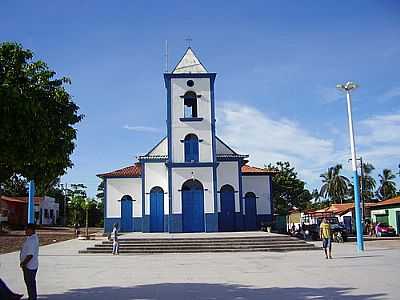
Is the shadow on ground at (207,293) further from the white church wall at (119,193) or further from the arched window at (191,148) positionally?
the white church wall at (119,193)

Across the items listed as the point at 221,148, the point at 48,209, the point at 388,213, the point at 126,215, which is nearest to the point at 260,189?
the point at 221,148

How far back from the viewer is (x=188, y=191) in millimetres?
32031

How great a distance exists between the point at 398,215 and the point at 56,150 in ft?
125

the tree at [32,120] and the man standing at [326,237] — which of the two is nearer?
the tree at [32,120]

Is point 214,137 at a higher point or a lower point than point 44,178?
higher

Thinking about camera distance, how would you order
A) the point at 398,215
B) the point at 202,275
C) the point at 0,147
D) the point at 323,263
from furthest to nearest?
the point at 398,215 → the point at 323,263 → the point at 202,275 → the point at 0,147

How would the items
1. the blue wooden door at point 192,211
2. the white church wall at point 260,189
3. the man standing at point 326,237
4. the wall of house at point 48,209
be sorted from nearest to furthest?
the man standing at point 326,237 < the blue wooden door at point 192,211 < the white church wall at point 260,189 < the wall of house at point 48,209

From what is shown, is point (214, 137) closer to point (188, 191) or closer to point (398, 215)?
point (188, 191)

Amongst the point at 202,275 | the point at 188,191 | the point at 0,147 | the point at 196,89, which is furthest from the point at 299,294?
the point at 196,89

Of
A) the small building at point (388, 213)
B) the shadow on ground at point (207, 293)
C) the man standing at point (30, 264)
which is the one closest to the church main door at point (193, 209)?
the small building at point (388, 213)

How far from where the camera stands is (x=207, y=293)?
34.8 feet

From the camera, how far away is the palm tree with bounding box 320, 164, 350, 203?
77000mm

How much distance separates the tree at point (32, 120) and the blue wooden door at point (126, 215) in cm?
2472

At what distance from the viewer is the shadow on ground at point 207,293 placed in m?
9.98
